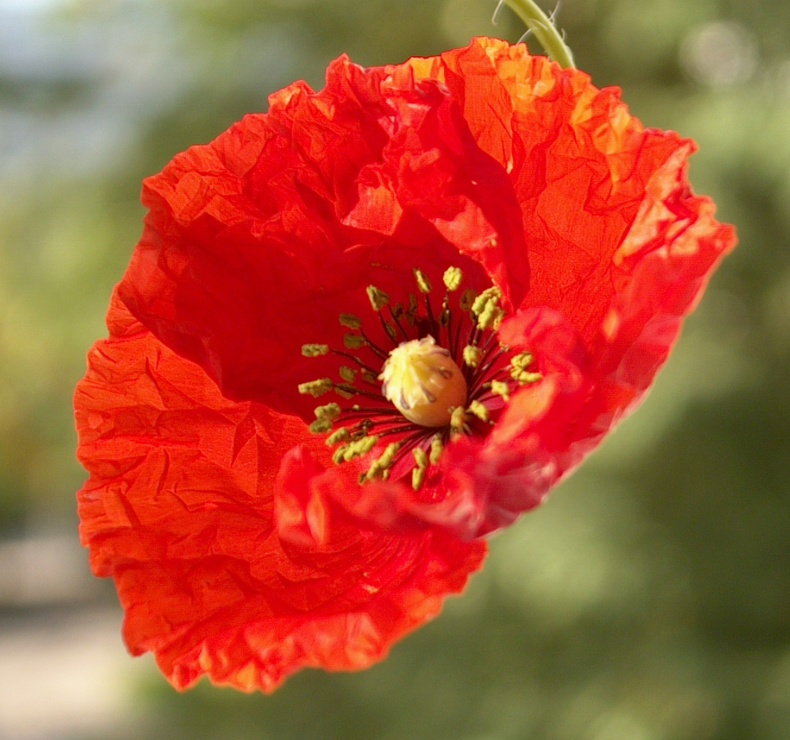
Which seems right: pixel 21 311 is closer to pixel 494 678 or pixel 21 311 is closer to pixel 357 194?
pixel 494 678

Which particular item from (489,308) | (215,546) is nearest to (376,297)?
(489,308)

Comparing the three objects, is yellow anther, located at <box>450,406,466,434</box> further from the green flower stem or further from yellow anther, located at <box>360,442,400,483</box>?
the green flower stem

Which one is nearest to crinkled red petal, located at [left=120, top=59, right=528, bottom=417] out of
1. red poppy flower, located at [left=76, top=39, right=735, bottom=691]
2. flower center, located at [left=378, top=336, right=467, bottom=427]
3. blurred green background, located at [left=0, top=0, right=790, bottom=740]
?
red poppy flower, located at [left=76, top=39, right=735, bottom=691]

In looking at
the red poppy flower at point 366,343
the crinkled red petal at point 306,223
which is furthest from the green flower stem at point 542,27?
the crinkled red petal at point 306,223

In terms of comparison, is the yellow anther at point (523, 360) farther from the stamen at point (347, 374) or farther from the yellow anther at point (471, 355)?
the stamen at point (347, 374)

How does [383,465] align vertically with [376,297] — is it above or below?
below

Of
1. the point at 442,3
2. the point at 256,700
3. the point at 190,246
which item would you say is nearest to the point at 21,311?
the point at 256,700

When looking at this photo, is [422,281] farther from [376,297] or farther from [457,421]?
[457,421]
